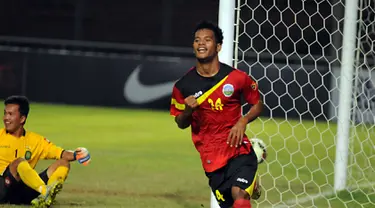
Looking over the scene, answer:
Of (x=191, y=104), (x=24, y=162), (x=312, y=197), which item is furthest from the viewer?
(x=312, y=197)

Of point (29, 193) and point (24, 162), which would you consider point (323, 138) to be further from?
point (24, 162)

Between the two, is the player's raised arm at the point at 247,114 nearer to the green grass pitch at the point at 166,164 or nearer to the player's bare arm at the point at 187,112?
the player's bare arm at the point at 187,112

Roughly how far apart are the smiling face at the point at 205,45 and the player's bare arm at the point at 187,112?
0.34m

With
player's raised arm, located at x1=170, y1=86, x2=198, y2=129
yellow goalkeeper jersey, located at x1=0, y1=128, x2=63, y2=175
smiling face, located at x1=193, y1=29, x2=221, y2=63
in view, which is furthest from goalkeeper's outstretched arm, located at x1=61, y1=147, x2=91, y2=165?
smiling face, located at x1=193, y1=29, x2=221, y2=63

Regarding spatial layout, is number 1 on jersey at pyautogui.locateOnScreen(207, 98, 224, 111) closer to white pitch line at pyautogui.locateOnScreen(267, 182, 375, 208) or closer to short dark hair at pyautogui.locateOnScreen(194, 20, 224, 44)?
short dark hair at pyautogui.locateOnScreen(194, 20, 224, 44)

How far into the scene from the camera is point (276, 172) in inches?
336

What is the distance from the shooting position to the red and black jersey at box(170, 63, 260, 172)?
194 inches

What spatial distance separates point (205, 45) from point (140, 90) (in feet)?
37.6

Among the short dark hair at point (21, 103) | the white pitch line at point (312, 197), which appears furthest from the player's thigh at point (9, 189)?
the white pitch line at point (312, 197)

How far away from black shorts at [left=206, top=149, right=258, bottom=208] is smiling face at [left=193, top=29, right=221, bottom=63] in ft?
2.11

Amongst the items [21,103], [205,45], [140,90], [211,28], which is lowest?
[140,90]

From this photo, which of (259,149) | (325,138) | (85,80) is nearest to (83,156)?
(259,149)

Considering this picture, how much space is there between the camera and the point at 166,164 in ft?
29.5

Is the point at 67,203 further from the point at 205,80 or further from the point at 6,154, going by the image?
the point at 205,80
